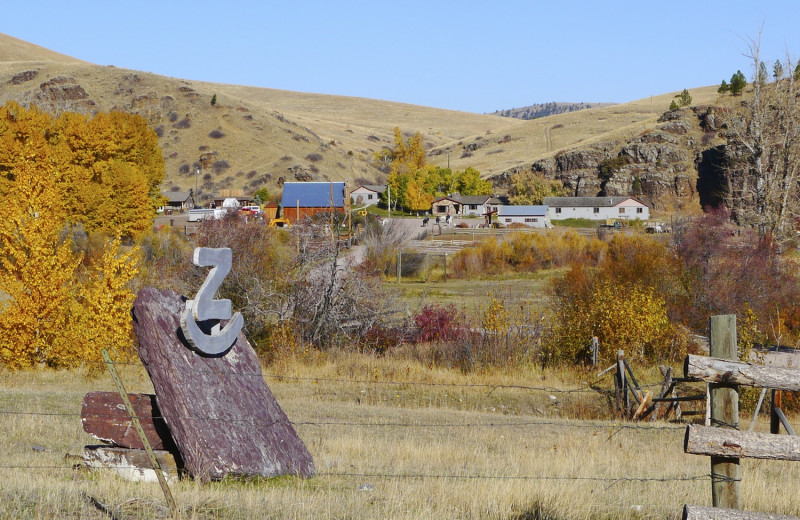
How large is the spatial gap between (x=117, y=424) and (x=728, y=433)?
19.1 feet

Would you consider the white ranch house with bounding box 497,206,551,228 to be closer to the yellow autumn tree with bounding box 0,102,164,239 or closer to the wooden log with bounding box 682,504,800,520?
the yellow autumn tree with bounding box 0,102,164,239

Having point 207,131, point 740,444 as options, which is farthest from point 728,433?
point 207,131

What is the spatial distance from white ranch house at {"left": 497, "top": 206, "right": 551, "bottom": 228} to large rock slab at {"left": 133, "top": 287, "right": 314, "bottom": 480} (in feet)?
293

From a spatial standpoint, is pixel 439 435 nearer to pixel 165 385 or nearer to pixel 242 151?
pixel 165 385

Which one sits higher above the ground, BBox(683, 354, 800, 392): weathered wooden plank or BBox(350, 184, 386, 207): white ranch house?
BBox(350, 184, 386, 207): white ranch house

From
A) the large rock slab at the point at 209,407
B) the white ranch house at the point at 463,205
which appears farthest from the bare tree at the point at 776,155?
the white ranch house at the point at 463,205

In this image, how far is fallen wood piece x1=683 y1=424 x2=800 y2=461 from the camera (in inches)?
225

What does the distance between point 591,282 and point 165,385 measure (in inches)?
986

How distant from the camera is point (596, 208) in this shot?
10256 centimetres

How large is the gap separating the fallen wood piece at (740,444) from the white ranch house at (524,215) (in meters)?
91.5

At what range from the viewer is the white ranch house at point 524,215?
97.7 m

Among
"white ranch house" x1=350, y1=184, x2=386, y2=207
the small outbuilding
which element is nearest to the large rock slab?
the small outbuilding

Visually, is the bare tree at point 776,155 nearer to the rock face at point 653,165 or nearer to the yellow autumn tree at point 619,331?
the yellow autumn tree at point 619,331

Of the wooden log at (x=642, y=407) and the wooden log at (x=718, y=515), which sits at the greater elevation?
the wooden log at (x=718, y=515)
